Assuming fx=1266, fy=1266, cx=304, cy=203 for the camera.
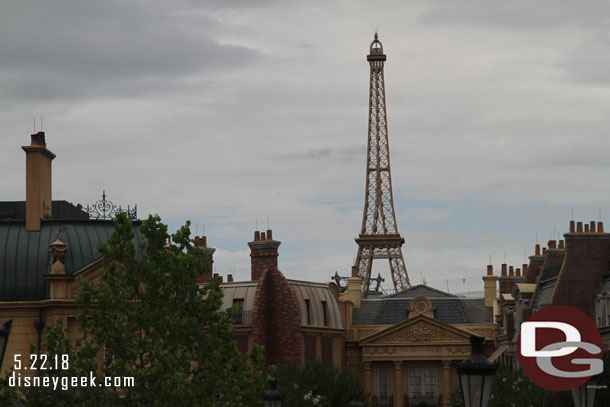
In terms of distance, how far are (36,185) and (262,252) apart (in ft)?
58.8

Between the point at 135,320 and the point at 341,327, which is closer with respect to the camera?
the point at 135,320

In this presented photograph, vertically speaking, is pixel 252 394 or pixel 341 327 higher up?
pixel 341 327

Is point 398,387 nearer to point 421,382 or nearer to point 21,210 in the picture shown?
point 421,382

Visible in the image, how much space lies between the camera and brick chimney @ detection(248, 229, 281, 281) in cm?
8056

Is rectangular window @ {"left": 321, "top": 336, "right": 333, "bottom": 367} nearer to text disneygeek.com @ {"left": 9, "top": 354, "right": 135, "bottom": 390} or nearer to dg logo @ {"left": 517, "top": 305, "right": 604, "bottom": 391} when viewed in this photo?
dg logo @ {"left": 517, "top": 305, "right": 604, "bottom": 391}

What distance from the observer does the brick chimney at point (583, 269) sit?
6494cm

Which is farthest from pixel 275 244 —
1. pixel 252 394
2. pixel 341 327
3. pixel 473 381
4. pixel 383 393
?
pixel 473 381

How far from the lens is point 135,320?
43312 mm

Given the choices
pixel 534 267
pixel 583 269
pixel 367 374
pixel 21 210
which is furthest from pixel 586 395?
pixel 367 374

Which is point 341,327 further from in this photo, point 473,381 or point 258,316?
point 473,381

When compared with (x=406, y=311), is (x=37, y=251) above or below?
above

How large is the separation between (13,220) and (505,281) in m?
41.8

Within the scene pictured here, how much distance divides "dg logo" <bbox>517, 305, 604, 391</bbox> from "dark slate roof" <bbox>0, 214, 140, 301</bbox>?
79.6 ft

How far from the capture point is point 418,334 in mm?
92062
